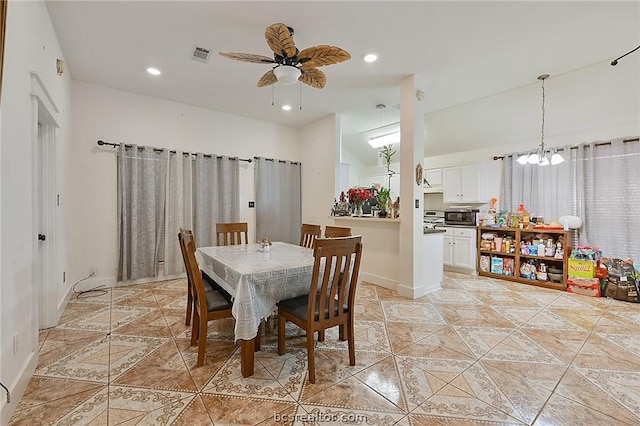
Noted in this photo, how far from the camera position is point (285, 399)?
1.69 m

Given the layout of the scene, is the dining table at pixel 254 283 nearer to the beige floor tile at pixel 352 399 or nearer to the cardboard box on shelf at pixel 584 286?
the beige floor tile at pixel 352 399

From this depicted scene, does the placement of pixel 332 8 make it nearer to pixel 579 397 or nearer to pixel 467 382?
pixel 467 382

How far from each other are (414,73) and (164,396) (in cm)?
393

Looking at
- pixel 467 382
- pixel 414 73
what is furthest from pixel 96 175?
pixel 467 382

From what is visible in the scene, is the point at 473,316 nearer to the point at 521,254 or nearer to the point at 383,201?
the point at 383,201

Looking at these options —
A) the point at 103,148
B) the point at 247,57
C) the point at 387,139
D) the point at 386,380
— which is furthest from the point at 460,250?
the point at 103,148

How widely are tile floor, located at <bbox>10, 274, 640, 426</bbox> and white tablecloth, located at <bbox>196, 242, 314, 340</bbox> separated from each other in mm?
430

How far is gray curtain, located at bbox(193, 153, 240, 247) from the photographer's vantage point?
4.50m

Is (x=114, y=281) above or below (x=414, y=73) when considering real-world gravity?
below

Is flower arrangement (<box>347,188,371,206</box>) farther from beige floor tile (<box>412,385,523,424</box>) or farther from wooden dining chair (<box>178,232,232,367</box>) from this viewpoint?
beige floor tile (<box>412,385,523,424</box>)

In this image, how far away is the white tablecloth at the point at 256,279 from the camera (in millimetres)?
1836

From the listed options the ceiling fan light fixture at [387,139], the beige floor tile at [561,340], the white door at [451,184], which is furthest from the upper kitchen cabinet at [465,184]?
the beige floor tile at [561,340]

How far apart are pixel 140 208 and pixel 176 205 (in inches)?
18.4

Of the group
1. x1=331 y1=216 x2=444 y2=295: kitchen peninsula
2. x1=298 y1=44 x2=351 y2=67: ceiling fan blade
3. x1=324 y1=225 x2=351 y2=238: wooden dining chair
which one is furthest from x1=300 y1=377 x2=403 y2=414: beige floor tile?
x1=298 y1=44 x2=351 y2=67: ceiling fan blade
